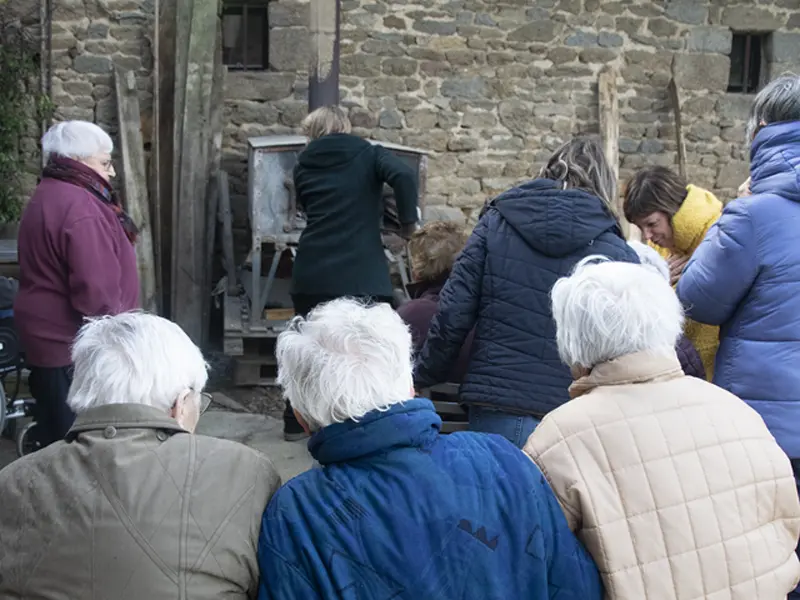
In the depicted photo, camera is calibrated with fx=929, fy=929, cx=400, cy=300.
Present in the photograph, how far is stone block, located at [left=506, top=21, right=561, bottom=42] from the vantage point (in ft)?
24.9

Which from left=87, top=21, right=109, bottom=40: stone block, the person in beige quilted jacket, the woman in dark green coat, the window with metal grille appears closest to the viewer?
the person in beige quilted jacket

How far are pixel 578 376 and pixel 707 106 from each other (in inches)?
261

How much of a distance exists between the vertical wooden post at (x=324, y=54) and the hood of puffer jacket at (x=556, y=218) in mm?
3977

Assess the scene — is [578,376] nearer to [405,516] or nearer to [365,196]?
[405,516]

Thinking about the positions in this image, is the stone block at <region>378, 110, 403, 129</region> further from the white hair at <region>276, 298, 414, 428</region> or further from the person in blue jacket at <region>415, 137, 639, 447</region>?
the white hair at <region>276, 298, 414, 428</region>

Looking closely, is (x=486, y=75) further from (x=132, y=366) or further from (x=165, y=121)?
(x=132, y=366)

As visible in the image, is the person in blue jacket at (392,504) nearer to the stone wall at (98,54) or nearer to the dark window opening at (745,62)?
the stone wall at (98,54)

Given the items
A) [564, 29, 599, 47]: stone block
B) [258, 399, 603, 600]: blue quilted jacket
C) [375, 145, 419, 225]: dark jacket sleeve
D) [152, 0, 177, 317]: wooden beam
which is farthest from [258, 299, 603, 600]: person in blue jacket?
[564, 29, 599, 47]: stone block

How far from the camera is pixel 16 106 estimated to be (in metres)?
6.63

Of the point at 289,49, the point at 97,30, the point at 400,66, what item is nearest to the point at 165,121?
the point at 97,30

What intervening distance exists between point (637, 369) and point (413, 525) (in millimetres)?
595

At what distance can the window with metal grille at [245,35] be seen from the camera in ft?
23.5

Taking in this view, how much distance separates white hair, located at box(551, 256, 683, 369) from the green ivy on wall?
5581 mm

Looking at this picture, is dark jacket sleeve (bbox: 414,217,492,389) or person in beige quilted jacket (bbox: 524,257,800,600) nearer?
person in beige quilted jacket (bbox: 524,257,800,600)
